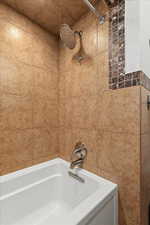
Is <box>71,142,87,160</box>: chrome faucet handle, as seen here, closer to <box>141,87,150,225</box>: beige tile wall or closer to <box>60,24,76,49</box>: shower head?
<box>141,87,150,225</box>: beige tile wall

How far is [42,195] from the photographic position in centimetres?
131

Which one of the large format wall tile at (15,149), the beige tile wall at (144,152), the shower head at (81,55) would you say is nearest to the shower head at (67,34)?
the shower head at (81,55)

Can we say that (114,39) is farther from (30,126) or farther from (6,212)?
(6,212)

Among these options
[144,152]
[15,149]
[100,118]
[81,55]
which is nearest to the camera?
[144,152]

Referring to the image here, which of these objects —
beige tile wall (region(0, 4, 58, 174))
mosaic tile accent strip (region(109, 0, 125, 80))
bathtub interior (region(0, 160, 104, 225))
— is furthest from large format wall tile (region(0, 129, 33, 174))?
mosaic tile accent strip (region(109, 0, 125, 80))

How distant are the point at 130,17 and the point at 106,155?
1178 mm

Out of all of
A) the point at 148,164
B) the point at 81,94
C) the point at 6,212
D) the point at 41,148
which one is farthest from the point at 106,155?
the point at 6,212

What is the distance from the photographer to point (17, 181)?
3.91 ft

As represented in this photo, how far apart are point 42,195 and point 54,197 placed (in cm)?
17

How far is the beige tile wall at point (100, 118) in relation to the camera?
92cm

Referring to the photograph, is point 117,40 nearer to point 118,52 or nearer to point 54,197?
point 118,52

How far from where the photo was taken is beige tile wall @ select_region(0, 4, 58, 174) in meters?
1.20

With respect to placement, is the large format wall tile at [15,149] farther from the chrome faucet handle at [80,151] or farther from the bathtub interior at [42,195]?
the chrome faucet handle at [80,151]

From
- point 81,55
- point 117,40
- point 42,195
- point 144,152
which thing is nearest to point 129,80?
point 117,40
